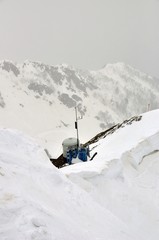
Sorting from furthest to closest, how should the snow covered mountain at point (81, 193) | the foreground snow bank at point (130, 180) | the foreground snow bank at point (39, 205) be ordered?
1. the foreground snow bank at point (130, 180)
2. the snow covered mountain at point (81, 193)
3. the foreground snow bank at point (39, 205)

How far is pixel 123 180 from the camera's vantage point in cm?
1525

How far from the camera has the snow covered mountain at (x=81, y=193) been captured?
23.4 ft

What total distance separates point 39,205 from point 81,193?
3.31m

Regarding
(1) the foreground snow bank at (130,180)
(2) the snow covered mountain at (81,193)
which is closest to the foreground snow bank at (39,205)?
(2) the snow covered mountain at (81,193)

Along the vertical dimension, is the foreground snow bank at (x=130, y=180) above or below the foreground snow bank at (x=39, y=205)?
below

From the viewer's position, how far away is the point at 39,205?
789cm

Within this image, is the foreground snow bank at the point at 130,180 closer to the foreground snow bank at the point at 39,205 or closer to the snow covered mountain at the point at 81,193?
the snow covered mountain at the point at 81,193

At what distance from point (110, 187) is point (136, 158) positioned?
13.9 ft

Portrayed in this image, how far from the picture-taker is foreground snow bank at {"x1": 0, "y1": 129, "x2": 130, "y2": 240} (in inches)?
267

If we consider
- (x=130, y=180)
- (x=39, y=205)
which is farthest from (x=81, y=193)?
(x=130, y=180)

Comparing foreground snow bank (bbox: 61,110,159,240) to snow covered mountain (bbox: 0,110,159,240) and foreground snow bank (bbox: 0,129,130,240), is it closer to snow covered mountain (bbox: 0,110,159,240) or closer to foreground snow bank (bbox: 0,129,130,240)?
snow covered mountain (bbox: 0,110,159,240)

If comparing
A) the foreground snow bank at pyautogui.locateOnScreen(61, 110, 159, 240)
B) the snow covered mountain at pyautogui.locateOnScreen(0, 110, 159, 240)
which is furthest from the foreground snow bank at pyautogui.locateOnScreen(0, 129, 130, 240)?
the foreground snow bank at pyautogui.locateOnScreen(61, 110, 159, 240)

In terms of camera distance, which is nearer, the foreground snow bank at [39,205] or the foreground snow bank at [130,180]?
the foreground snow bank at [39,205]

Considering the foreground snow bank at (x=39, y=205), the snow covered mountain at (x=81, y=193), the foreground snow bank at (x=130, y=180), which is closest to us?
the foreground snow bank at (x=39, y=205)
